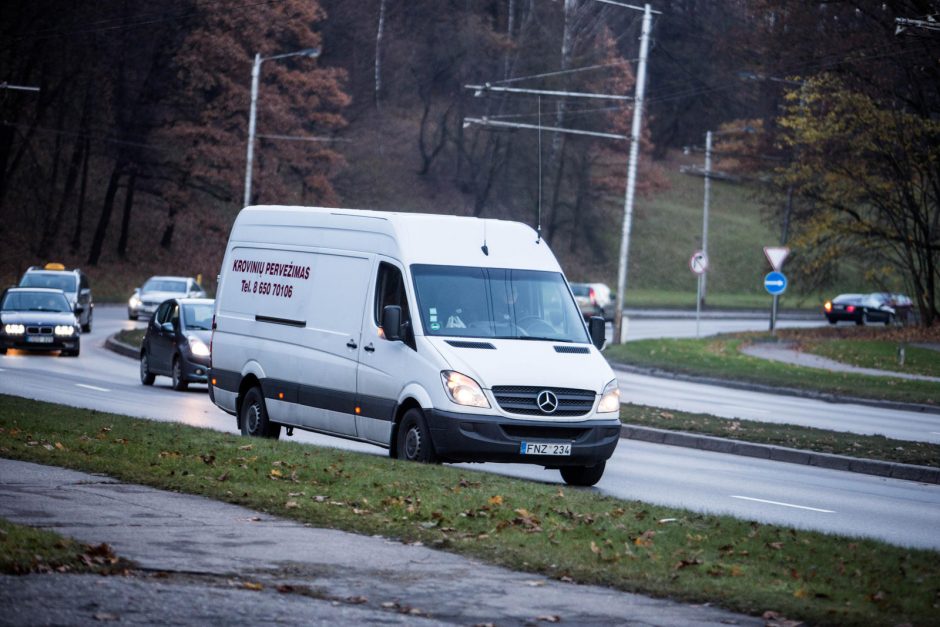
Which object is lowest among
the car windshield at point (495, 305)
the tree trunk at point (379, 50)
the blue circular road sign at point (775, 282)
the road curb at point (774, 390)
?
the road curb at point (774, 390)

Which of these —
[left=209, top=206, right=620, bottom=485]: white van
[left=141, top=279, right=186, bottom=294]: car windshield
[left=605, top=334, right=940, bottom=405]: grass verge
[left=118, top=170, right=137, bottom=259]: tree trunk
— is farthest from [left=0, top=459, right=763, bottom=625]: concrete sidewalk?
[left=118, top=170, right=137, bottom=259]: tree trunk

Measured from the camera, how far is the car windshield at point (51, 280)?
41.3 metres

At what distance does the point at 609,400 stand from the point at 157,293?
36.4 metres

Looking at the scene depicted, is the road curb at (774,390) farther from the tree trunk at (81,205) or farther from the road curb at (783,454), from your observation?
the tree trunk at (81,205)

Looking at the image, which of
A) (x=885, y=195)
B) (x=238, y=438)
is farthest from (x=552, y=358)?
(x=885, y=195)

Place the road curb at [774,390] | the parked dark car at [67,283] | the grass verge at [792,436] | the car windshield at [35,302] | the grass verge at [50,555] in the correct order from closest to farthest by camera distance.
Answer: the grass verge at [50,555]
the grass verge at [792,436]
the road curb at [774,390]
the car windshield at [35,302]
the parked dark car at [67,283]

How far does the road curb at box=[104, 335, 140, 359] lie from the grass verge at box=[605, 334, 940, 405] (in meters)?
12.0

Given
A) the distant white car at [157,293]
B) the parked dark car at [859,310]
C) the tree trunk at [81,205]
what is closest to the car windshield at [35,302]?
the distant white car at [157,293]

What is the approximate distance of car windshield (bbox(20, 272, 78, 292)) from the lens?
136 feet

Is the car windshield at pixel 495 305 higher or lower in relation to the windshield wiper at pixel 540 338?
higher

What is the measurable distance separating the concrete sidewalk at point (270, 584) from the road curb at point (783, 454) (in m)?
9.26

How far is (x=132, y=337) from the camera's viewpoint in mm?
37656

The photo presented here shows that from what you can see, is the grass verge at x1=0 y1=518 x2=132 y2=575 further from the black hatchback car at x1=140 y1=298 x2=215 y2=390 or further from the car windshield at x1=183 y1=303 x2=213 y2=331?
the car windshield at x1=183 y1=303 x2=213 y2=331

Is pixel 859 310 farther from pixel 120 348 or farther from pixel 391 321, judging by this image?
pixel 391 321
